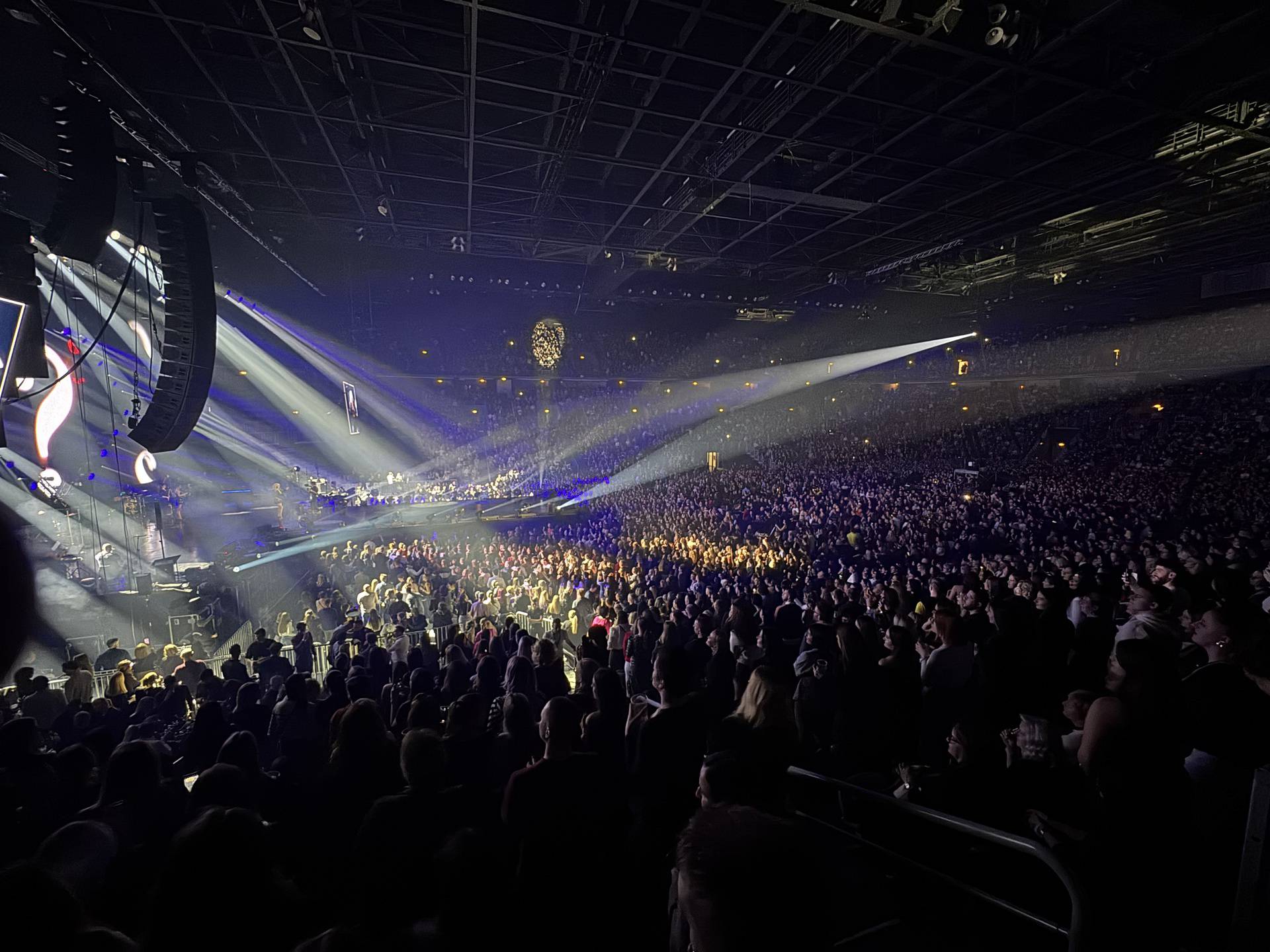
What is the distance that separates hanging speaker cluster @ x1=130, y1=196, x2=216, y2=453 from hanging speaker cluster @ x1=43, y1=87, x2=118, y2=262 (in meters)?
0.57

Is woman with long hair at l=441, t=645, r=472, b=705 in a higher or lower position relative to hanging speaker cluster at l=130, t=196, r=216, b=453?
lower

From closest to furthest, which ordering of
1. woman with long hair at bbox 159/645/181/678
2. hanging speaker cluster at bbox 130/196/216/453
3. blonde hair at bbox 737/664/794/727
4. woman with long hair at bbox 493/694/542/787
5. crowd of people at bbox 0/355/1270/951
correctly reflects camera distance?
crowd of people at bbox 0/355/1270/951
blonde hair at bbox 737/664/794/727
woman with long hair at bbox 493/694/542/787
hanging speaker cluster at bbox 130/196/216/453
woman with long hair at bbox 159/645/181/678

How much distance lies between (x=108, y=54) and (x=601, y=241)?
8.54 m

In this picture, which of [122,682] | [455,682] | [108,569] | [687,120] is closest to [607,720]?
[455,682]

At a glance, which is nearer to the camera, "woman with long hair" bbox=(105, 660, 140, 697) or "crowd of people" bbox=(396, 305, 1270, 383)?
"woman with long hair" bbox=(105, 660, 140, 697)

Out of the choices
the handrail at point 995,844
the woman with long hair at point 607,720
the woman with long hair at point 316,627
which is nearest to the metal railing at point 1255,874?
the handrail at point 995,844

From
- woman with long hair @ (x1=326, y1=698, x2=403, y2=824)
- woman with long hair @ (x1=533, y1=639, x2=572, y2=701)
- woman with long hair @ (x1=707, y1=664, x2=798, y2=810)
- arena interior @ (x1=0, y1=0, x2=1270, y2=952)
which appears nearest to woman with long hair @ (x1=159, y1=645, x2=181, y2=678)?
arena interior @ (x1=0, y1=0, x2=1270, y2=952)

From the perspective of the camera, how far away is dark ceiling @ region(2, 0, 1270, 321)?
619 centimetres

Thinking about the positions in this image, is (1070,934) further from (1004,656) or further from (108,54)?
(108,54)

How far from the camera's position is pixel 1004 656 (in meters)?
3.59

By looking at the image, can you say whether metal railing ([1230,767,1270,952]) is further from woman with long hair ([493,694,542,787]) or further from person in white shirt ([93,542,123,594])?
person in white shirt ([93,542,123,594])

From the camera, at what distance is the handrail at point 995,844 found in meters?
1.68

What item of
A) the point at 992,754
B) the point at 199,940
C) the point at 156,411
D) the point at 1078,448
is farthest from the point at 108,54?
the point at 1078,448

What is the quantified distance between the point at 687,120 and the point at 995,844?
8976 mm
